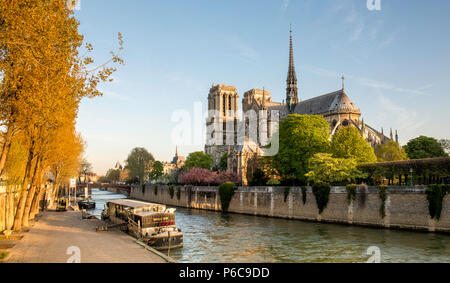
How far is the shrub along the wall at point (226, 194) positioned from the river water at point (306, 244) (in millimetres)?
19357

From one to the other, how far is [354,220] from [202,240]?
652 inches

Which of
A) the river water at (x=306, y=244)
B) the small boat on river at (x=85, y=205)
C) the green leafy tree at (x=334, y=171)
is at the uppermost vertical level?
the green leafy tree at (x=334, y=171)

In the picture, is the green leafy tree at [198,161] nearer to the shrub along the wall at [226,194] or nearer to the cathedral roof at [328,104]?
the cathedral roof at [328,104]

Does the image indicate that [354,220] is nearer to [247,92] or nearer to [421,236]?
[421,236]

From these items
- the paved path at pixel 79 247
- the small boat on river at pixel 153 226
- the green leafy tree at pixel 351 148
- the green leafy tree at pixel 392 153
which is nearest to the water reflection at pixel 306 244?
the small boat on river at pixel 153 226

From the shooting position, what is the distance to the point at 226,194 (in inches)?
2218

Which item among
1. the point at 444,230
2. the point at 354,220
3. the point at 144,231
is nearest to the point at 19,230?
the point at 144,231

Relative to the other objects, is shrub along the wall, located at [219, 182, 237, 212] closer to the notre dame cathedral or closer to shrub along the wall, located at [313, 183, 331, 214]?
the notre dame cathedral

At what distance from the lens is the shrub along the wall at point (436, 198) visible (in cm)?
3025

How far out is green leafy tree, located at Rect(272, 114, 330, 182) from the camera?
50094 mm

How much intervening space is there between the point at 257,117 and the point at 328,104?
23455 millimetres

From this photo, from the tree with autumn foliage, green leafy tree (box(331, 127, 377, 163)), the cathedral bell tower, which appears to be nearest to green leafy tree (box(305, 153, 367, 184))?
green leafy tree (box(331, 127, 377, 163))

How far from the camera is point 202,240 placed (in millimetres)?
29109

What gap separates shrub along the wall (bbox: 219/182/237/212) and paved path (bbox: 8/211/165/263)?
105 feet
